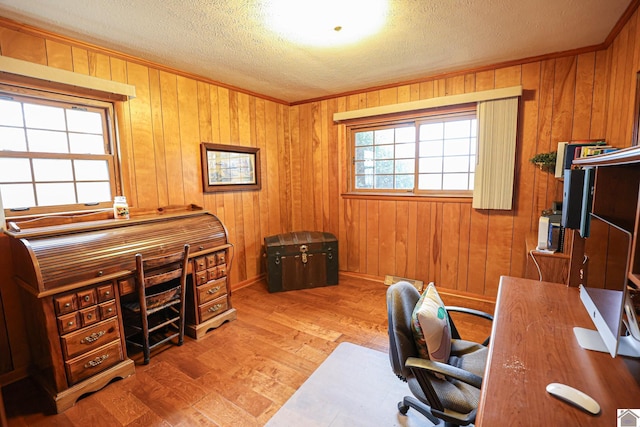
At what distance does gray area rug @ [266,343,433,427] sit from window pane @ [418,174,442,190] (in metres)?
1.90

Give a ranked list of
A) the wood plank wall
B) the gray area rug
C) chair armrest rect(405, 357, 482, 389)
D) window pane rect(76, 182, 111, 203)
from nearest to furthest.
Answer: chair armrest rect(405, 357, 482, 389)
the gray area rug
the wood plank wall
window pane rect(76, 182, 111, 203)

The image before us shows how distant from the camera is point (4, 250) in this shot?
1.97 meters

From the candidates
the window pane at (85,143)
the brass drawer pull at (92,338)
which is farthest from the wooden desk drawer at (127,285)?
the window pane at (85,143)

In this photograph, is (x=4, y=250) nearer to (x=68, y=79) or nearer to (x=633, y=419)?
(x=68, y=79)

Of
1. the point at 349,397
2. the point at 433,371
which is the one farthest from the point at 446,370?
the point at 349,397

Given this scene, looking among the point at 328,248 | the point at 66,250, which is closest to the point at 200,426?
the point at 66,250

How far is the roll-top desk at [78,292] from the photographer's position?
174cm

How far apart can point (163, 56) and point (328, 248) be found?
2.49m

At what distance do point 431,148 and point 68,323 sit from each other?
134 inches

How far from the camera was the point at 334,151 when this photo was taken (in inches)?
151

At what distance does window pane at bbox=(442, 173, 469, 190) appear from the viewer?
3.15 m

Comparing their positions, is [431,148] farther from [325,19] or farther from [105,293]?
[105,293]

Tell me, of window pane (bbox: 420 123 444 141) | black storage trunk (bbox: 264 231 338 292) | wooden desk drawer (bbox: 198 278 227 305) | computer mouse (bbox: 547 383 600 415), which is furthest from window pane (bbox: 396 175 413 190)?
computer mouse (bbox: 547 383 600 415)

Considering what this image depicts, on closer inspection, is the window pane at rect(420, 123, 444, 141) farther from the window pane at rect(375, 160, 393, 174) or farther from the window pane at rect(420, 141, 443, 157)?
the window pane at rect(375, 160, 393, 174)
